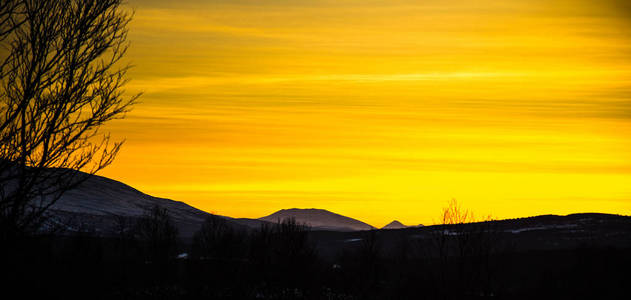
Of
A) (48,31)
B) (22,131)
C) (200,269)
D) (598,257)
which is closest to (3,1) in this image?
(48,31)

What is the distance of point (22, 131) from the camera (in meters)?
13.7

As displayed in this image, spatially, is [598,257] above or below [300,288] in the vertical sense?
above

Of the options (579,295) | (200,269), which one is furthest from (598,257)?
(200,269)

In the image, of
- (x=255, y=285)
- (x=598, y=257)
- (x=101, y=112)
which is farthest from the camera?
(x=598, y=257)

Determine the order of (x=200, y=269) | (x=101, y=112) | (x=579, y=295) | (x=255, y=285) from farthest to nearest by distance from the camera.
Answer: (x=579, y=295)
(x=255, y=285)
(x=200, y=269)
(x=101, y=112)

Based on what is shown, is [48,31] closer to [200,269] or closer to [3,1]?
[3,1]

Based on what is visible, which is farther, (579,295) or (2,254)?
(579,295)

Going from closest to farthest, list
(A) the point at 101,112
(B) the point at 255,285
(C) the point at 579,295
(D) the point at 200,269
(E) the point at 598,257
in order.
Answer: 1. (A) the point at 101,112
2. (D) the point at 200,269
3. (B) the point at 255,285
4. (C) the point at 579,295
5. (E) the point at 598,257

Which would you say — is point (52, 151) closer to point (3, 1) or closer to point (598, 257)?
point (3, 1)

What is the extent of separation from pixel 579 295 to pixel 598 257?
2677 cm

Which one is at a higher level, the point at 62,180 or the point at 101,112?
the point at 101,112

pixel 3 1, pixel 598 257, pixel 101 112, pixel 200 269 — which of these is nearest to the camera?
pixel 3 1

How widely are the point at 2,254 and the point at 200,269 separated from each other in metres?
59.3

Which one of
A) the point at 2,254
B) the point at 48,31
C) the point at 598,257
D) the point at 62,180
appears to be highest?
the point at 598,257
